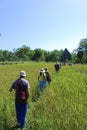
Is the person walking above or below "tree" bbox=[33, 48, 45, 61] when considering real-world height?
below

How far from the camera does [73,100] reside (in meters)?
11.3

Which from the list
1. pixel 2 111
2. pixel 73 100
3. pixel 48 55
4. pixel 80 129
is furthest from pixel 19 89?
pixel 48 55

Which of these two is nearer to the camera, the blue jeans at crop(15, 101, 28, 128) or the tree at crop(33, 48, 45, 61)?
the blue jeans at crop(15, 101, 28, 128)

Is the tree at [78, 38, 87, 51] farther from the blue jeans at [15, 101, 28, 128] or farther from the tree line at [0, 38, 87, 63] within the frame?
the blue jeans at [15, 101, 28, 128]

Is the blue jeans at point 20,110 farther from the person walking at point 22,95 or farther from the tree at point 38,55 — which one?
the tree at point 38,55

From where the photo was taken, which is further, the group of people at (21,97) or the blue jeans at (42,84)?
the blue jeans at (42,84)

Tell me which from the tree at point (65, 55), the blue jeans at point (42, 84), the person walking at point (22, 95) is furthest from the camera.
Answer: the tree at point (65, 55)

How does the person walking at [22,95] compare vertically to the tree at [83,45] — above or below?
below

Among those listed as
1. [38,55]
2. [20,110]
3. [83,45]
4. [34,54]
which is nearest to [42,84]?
[20,110]

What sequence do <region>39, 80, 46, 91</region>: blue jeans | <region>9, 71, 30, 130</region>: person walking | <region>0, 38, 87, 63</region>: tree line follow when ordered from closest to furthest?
1. <region>9, 71, 30, 130</region>: person walking
2. <region>39, 80, 46, 91</region>: blue jeans
3. <region>0, 38, 87, 63</region>: tree line

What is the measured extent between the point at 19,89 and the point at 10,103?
1.80 m

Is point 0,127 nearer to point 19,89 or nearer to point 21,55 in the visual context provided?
point 19,89

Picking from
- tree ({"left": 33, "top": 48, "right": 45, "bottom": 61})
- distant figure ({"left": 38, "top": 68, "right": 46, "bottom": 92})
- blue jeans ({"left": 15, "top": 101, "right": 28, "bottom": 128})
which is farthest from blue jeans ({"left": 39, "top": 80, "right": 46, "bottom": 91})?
tree ({"left": 33, "top": 48, "right": 45, "bottom": 61})

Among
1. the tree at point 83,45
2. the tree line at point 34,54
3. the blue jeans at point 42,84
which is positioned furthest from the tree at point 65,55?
the blue jeans at point 42,84
